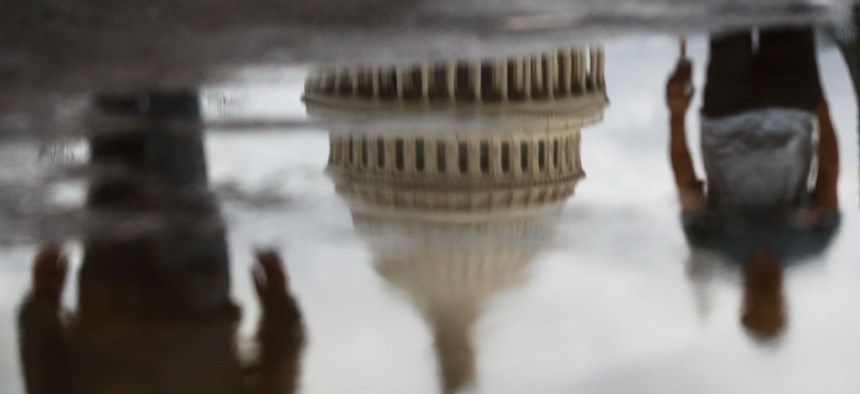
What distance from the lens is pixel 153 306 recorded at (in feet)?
14.0

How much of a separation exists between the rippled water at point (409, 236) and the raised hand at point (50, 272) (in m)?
0.02

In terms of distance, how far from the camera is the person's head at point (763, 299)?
395cm

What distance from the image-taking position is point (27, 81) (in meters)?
7.71

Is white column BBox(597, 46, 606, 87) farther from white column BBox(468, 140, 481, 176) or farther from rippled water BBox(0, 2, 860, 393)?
white column BBox(468, 140, 481, 176)

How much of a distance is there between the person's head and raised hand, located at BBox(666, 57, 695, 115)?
224cm

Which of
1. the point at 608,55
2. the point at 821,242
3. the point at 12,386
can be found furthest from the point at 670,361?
the point at 608,55

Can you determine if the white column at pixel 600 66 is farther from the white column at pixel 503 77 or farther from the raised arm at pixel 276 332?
the raised arm at pixel 276 332

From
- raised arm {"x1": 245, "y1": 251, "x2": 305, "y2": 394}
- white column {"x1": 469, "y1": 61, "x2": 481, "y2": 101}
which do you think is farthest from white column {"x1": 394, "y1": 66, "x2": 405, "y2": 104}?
raised arm {"x1": 245, "y1": 251, "x2": 305, "y2": 394}

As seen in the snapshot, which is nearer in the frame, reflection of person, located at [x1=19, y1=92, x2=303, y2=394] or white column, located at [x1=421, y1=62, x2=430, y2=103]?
reflection of person, located at [x1=19, y1=92, x2=303, y2=394]

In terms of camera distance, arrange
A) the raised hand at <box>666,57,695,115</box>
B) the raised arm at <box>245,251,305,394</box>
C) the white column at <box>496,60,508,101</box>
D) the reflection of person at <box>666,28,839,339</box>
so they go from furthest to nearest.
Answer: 1. the white column at <box>496,60,508,101</box>
2. the raised hand at <box>666,57,695,115</box>
3. the reflection of person at <box>666,28,839,339</box>
4. the raised arm at <box>245,251,305,394</box>

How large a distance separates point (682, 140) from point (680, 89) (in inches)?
42.0

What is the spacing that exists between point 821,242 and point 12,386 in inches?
130

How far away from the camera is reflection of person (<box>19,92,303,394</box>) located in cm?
371

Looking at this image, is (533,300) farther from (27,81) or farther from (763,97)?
(27,81)
